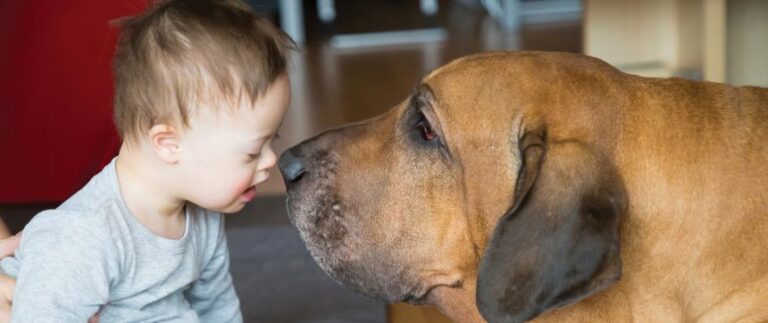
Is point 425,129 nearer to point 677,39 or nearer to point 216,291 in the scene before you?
point 216,291

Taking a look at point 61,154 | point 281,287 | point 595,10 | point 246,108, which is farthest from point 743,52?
point 246,108

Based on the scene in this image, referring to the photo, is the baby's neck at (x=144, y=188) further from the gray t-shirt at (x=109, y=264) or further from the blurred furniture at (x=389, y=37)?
the blurred furniture at (x=389, y=37)

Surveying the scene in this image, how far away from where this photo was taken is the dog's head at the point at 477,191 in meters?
1.68

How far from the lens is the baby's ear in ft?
7.22

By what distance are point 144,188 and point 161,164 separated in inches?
2.6

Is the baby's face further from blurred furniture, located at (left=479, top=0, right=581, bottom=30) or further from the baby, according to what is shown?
blurred furniture, located at (left=479, top=0, right=581, bottom=30)

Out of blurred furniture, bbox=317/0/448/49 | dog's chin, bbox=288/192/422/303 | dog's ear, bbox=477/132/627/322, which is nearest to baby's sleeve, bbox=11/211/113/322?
dog's chin, bbox=288/192/422/303

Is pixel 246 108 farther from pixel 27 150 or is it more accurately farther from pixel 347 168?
pixel 27 150

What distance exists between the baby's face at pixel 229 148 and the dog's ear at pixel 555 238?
0.64 m

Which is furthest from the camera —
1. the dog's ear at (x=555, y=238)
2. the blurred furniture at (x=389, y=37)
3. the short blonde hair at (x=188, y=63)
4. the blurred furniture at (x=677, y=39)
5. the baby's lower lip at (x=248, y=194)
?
the blurred furniture at (x=389, y=37)

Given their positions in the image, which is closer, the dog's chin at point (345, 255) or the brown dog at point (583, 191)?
the brown dog at point (583, 191)

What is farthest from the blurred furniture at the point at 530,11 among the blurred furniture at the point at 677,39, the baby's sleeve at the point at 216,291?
the baby's sleeve at the point at 216,291

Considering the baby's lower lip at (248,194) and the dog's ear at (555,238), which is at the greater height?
the dog's ear at (555,238)

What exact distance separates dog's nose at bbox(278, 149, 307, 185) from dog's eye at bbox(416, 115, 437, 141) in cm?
25
